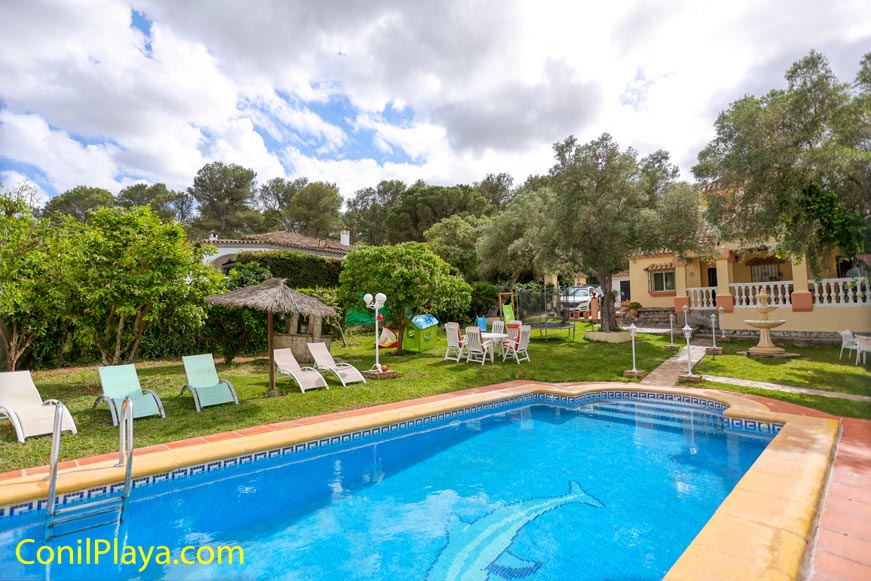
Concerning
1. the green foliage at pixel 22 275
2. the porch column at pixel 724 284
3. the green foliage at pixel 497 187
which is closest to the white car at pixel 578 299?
the porch column at pixel 724 284

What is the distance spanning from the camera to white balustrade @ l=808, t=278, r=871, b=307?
14.0 meters

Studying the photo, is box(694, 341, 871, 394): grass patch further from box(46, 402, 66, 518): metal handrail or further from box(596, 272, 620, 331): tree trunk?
box(46, 402, 66, 518): metal handrail

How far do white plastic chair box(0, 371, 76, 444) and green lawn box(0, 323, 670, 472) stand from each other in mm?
160

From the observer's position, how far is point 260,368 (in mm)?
11719

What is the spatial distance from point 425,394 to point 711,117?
1047 cm

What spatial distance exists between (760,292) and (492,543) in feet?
54.4

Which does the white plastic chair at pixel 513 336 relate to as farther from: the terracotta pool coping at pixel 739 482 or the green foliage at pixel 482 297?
the green foliage at pixel 482 297

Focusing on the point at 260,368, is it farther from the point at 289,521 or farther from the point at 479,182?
the point at 479,182

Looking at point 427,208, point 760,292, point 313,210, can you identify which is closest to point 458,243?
point 427,208

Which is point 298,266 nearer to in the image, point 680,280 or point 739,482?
point 680,280

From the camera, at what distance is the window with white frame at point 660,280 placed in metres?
21.4

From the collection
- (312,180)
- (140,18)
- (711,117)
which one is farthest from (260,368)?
(312,180)

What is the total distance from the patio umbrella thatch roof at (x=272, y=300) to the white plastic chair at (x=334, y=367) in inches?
36.7

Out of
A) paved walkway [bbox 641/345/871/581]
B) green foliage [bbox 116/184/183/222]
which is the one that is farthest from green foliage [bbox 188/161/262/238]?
paved walkway [bbox 641/345/871/581]
